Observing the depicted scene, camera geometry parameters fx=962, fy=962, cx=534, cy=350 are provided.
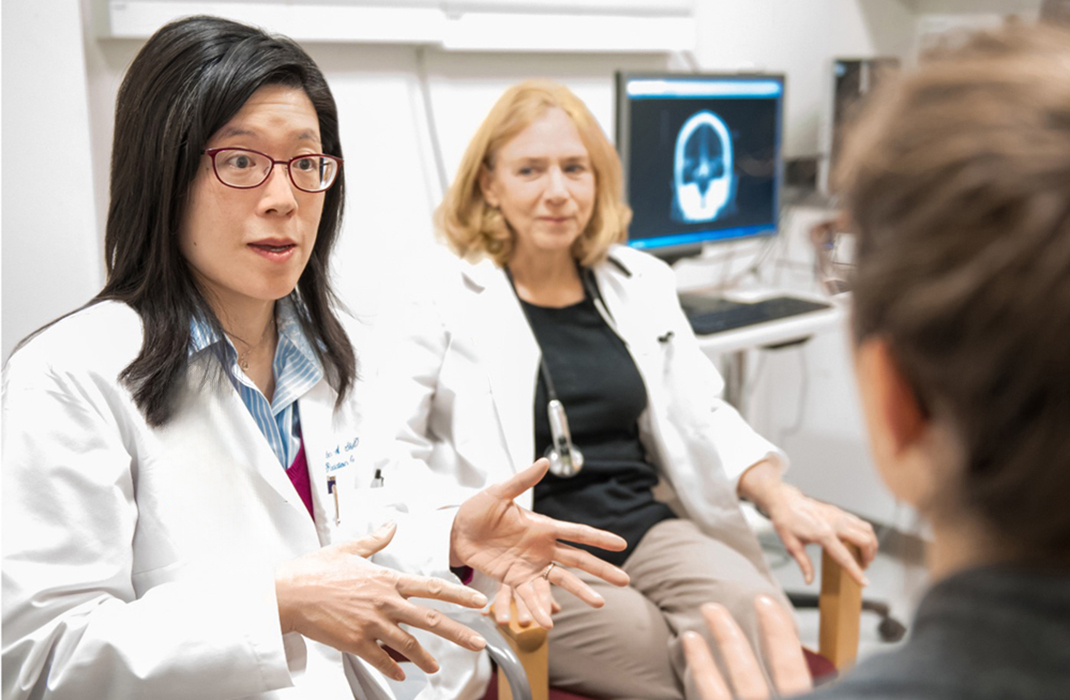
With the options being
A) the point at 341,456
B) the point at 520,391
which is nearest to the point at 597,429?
the point at 520,391

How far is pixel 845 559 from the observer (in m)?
1.46

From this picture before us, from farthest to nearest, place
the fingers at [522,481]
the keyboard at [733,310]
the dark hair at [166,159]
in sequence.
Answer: the keyboard at [733,310] → the fingers at [522,481] → the dark hair at [166,159]

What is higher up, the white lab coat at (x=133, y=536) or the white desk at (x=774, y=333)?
the white lab coat at (x=133, y=536)

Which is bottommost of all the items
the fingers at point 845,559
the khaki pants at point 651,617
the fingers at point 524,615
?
the khaki pants at point 651,617

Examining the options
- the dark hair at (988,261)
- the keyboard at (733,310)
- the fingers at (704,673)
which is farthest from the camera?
the keyboard at (733,310)

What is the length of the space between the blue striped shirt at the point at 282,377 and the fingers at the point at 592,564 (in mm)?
365

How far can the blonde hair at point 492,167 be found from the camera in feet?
6.07

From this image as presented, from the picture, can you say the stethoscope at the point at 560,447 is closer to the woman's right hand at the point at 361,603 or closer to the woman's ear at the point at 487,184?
the woman's ear at the point at 487,184

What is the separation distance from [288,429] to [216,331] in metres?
0.16

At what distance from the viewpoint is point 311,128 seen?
1.14 metres

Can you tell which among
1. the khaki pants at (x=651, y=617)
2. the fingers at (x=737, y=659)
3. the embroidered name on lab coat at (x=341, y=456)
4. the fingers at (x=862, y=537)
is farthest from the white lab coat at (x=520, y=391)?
the fingers at (x=737, y=659)

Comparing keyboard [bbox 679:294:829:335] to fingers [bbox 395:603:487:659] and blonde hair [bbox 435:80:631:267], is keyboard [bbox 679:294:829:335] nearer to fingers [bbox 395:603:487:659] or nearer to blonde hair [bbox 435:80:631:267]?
blonde hair [bbox 435:80:631:267]

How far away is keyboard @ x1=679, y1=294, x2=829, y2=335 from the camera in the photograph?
2295mm

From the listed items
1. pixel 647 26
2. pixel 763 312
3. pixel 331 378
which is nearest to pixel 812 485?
pixel 763 312
